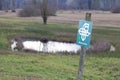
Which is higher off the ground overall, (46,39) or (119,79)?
(119,79)

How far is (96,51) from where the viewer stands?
31.8 metres

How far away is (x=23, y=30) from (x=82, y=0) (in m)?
125

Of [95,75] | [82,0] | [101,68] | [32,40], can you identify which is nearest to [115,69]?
[101,68]

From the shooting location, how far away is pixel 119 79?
1541 cm

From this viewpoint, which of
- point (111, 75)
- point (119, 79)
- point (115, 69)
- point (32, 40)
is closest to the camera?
point (119, 79)

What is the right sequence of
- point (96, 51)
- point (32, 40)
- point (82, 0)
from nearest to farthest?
point (96, 51) < point (32, 40) < point (82, 0)

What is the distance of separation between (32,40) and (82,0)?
430 ft

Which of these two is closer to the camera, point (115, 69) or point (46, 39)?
point (115, 69)

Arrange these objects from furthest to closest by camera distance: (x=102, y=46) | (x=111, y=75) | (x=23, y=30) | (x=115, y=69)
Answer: (x=23, y=30), (x=102, y=46), (x=115, y=69), (x=111, y=75)

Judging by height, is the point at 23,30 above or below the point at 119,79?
below

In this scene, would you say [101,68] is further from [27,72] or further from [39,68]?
[27,72]

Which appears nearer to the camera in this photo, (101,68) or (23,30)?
(101,68)

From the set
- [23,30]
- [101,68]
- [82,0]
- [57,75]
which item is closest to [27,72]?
[57,75]

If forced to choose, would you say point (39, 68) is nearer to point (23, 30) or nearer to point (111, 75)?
point (111, 75)
